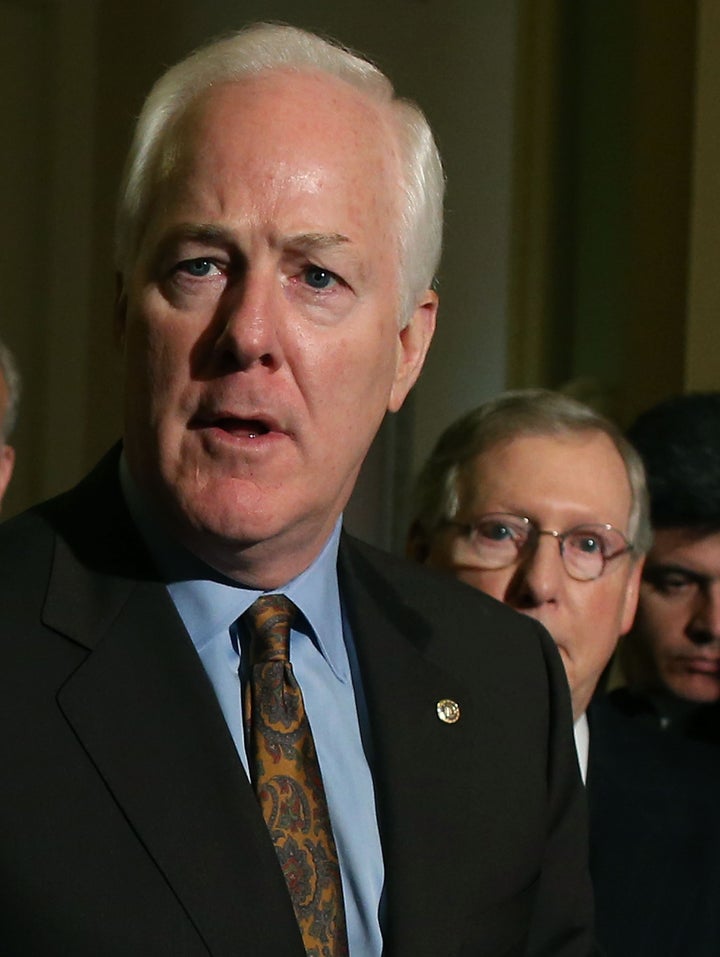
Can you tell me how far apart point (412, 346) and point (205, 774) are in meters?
0.53

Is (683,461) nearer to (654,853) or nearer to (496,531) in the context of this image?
(496,531)

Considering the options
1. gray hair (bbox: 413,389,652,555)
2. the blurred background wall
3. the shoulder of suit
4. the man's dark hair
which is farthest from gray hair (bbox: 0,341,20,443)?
the blurred background wall

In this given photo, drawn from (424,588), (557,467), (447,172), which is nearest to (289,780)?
(424,588)

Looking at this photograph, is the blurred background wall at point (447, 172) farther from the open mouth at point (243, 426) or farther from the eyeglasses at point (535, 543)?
the open mouth at point (243, 426)

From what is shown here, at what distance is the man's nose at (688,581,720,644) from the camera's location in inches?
94.6

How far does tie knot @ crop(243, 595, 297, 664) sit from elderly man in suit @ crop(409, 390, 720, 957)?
2.29ft

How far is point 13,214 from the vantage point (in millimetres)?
3910

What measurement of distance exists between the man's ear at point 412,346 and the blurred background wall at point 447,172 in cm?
214

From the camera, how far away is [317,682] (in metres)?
1.48

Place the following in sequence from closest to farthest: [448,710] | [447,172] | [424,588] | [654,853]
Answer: [448,710]
[424,588]
[654,853]
[447,172]

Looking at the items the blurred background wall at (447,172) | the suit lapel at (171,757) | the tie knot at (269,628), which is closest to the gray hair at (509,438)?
the tie knot at (269,628)

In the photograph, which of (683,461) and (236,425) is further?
(683,461)

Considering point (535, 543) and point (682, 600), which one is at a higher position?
point (535, 543)

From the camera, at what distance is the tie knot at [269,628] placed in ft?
4.68
